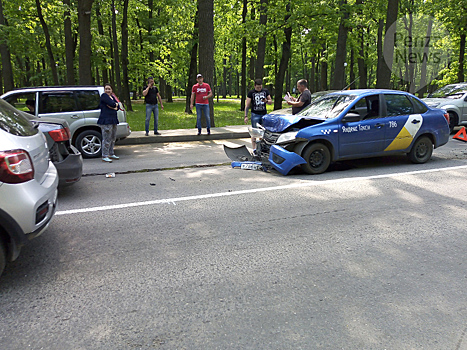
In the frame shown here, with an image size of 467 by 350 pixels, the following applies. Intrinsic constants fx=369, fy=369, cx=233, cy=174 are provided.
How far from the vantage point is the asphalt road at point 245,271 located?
2.68 meters

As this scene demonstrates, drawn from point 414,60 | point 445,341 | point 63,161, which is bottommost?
point 445,341

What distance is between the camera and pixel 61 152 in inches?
230

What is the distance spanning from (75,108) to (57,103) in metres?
0.47

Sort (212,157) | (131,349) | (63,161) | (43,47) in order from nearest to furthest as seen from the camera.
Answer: (131,349) → (63,161) → (212,157) → (43,47)

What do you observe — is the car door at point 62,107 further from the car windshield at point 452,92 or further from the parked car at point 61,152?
the car windshield at point 452,92

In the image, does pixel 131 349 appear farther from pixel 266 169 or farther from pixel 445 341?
pixel 266 169

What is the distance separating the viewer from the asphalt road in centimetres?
268

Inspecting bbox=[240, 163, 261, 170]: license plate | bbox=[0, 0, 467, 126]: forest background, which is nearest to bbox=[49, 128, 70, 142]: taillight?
bbox=[240, 163, 261, 170]: license plate

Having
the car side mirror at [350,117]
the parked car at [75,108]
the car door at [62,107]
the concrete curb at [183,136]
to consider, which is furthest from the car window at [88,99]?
the car side mirror at [350,117]

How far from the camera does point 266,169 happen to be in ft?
25.7

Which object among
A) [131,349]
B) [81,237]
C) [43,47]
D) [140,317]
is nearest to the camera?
[131,349]

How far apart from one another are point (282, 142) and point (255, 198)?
1.97 meters

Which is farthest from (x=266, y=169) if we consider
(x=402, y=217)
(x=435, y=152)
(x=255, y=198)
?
(x=435, y=152)

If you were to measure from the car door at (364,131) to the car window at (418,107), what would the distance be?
1035 mm
